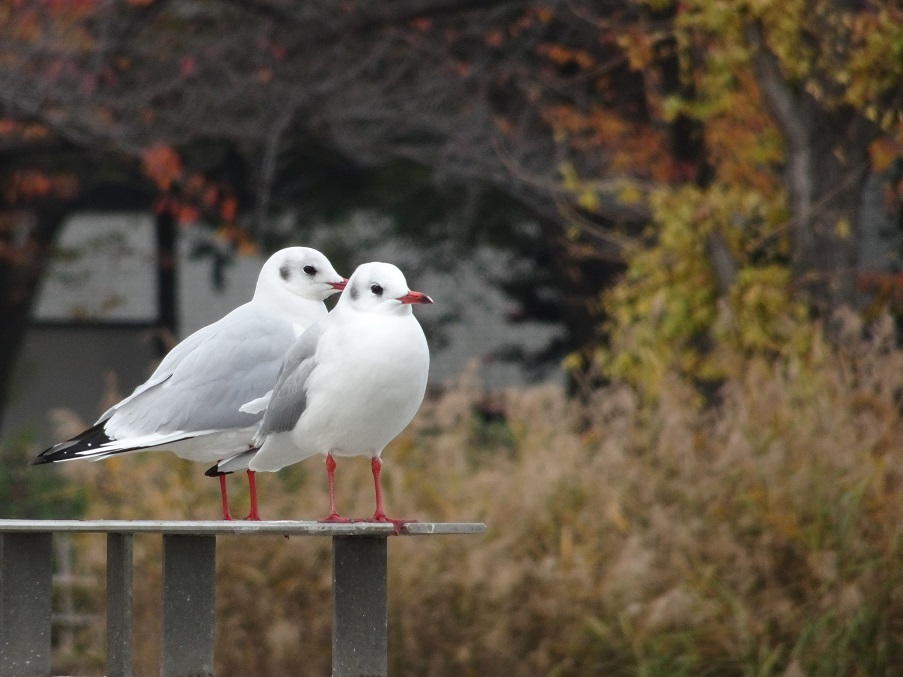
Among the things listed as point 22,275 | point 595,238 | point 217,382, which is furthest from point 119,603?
point 22,275

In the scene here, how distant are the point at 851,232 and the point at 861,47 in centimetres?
104

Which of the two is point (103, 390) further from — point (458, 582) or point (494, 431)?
point (458, 582)

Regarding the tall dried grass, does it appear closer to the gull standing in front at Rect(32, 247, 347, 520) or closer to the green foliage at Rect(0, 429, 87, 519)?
the green foliage at Rect(0, 429, 87, 519)

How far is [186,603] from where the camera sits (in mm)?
3994

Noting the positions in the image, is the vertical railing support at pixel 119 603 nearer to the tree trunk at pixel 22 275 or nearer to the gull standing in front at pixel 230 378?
the gull standing in front at pixel 230 378

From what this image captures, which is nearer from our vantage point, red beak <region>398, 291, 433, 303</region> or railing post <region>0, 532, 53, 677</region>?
red beak <region>398, 291, 433, 303</region>

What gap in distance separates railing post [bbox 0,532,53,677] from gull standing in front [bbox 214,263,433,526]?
107 centimetres

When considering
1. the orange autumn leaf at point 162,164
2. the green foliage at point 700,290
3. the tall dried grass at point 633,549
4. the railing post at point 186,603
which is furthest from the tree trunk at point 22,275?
the railing post at point 186,603

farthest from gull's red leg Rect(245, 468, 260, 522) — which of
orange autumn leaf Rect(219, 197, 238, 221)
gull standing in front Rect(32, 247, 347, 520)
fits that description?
orange autumn leaf Rect(219, 197, 238, 221)

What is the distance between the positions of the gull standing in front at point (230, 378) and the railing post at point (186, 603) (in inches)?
11.5

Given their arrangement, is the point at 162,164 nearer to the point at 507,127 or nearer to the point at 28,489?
the point at 28,489

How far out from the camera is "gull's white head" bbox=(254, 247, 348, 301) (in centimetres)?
363

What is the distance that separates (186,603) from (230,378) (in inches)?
29.4

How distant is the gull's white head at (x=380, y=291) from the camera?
3.27 metres
